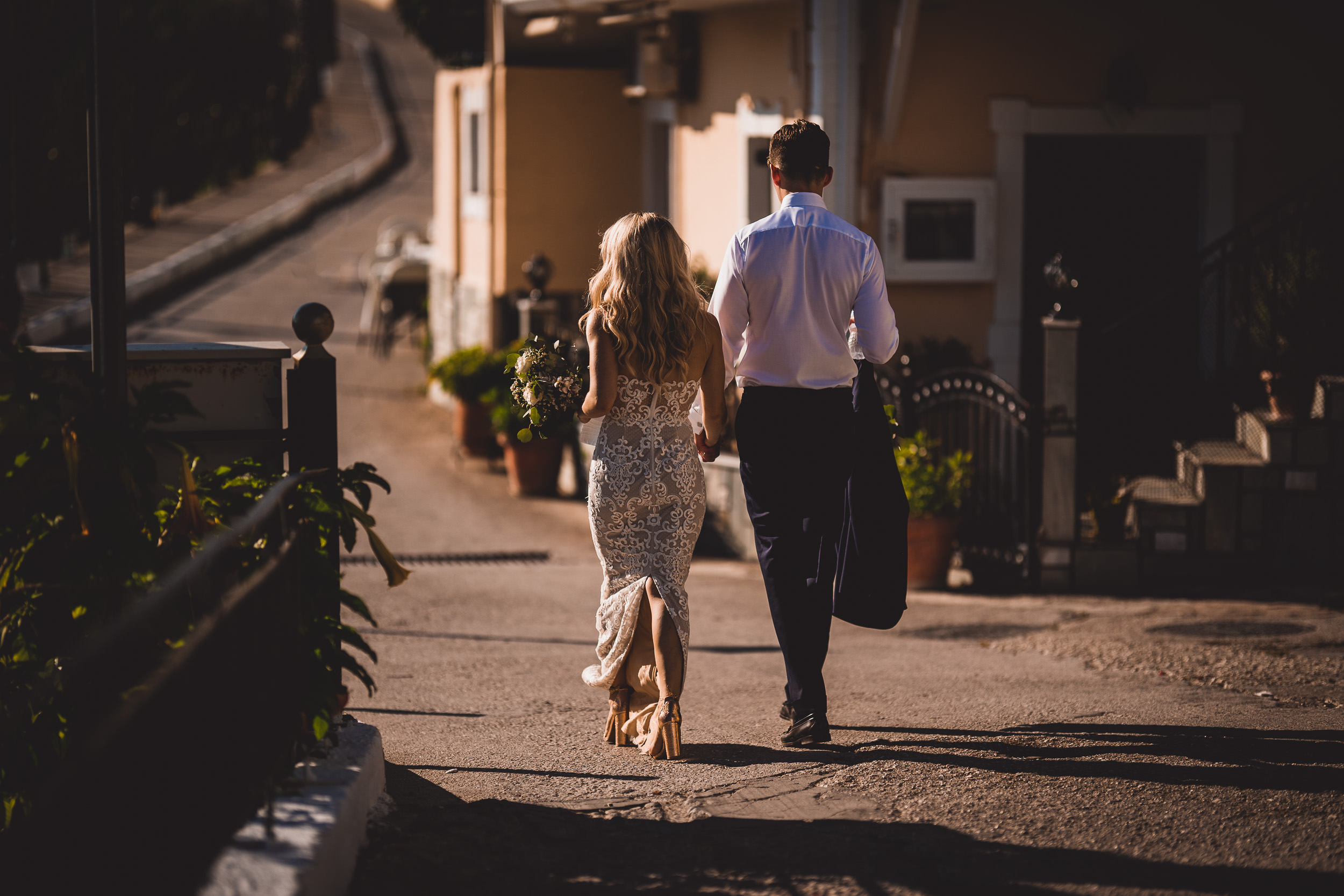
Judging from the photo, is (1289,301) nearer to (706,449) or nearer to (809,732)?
(706,449)

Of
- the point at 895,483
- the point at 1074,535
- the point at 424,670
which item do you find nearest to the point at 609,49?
the point at 1074,535

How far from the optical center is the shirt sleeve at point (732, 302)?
177 inches

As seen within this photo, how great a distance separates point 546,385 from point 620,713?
3.74 feet

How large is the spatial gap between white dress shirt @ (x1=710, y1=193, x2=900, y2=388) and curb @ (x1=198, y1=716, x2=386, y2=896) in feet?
5.67

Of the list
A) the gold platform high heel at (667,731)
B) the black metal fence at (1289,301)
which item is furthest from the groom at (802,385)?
the black metal fence at (1289,301)

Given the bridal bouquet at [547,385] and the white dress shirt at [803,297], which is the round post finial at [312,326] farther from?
the white dress shirt at [803,297]

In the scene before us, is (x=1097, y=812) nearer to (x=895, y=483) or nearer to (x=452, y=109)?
(x=895, y=483)

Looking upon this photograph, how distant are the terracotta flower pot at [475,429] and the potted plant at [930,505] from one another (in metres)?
5.41

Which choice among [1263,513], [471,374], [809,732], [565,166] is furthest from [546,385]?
[565,166]

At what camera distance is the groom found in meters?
4.45

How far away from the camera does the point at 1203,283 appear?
30.9ft

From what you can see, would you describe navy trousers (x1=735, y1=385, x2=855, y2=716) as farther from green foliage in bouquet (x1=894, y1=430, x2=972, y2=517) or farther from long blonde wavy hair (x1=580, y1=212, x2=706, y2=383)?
green foliage in bouquet (x1=894, y1=430, x2=972, y2=517)

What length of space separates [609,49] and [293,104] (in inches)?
931

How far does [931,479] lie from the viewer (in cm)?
786
